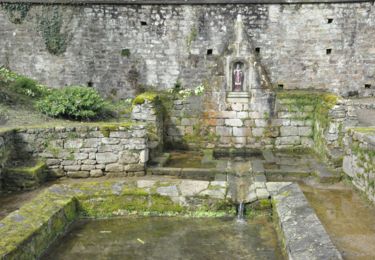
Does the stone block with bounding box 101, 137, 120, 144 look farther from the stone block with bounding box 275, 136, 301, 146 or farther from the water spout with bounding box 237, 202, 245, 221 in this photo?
the stone block with bounding box 275, 136, 301, 146

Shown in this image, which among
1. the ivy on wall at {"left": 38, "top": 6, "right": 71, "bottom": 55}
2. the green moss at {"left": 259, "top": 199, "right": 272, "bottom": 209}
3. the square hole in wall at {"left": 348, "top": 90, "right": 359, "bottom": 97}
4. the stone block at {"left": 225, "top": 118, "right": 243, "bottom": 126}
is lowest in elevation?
the green moss at {"left": 259, "top": 199, "right": 272, "bottom": 209}

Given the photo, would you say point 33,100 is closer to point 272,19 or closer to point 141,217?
point 141,217

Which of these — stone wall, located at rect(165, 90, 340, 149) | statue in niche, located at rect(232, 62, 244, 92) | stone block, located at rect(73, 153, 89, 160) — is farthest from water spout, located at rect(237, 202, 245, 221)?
statue in niche, located at rect(232, 62, 244, 92)

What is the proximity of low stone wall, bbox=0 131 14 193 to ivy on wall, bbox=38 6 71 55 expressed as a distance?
1006 centimetres

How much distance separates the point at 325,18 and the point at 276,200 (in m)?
13.0

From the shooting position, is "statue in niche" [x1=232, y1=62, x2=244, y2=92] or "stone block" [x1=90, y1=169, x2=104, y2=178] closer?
"stone block" [x1=90, y1=169, x2=104, y2=178]

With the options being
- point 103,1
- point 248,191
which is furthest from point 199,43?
point 248,191

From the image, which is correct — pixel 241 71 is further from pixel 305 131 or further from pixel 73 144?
pixel 73 144

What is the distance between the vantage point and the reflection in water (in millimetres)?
5454

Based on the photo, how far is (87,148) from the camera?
8.90 metres

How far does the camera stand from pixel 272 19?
1742 centimetres

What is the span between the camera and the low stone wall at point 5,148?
8148 mm

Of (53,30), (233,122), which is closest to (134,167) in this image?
(233,122)

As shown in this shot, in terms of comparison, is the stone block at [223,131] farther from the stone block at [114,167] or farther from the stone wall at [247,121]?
the stone block at [114,167]
